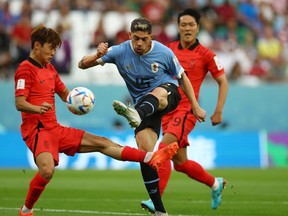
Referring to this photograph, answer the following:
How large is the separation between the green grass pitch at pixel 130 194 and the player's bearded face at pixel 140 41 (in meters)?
2.20

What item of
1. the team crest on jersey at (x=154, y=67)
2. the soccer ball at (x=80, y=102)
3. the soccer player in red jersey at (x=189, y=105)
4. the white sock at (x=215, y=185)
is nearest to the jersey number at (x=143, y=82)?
the team crest on jersey at (x=154, y=67)

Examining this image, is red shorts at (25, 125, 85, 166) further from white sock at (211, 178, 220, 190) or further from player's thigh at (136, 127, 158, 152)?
white sock at (211, 178, 220, 190)

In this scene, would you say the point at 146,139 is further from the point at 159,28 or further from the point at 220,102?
the point at 159,28

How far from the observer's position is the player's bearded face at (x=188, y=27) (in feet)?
41.1

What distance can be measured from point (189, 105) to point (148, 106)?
219cm

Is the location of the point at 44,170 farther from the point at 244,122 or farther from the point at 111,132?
the point at 244,122

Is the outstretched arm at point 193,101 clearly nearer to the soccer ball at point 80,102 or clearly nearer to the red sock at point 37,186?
the soccer ball at point 80,102

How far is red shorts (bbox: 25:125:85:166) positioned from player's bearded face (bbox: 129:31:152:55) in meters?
1.31

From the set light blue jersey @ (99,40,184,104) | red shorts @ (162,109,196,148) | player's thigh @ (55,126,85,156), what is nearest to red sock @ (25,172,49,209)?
player's thigh @ (55,126,85,156)

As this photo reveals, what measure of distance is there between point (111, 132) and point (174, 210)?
9.82 meters

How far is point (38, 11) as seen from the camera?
918 inches

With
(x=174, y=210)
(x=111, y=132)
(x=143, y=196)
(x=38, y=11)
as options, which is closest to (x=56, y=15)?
(x=38, y=11)

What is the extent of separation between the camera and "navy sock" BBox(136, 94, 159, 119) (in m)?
10.3

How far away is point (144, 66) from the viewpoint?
1077cm
